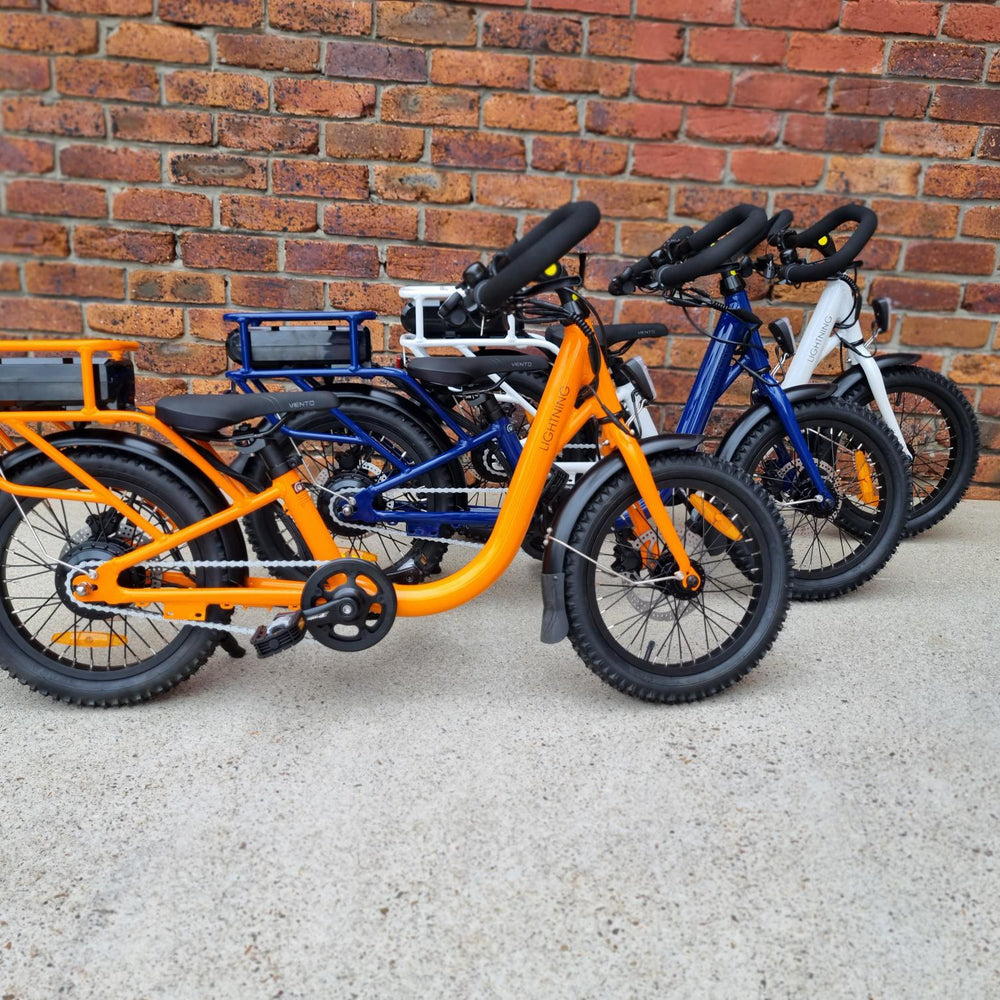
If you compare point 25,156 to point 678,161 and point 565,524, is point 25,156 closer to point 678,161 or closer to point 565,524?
point 678,161

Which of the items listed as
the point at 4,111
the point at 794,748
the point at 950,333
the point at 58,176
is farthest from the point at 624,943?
the point at 4,111

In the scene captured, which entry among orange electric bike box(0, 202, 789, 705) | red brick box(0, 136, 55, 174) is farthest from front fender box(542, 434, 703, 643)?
red brick box(0, 136, 55, 174)

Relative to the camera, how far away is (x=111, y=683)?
5.97 ft

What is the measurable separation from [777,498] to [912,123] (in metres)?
1.53

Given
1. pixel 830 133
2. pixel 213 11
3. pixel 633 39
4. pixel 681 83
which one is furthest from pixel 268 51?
pixel 830 133

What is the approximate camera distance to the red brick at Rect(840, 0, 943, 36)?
9.52 feet

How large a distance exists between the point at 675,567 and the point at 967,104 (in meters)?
2.26

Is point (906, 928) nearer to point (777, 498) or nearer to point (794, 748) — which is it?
point (794, 748)

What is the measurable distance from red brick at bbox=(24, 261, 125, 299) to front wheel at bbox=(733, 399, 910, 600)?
227cm

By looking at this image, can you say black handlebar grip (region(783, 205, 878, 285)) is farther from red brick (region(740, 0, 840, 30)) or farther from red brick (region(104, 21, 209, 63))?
red brick (region(104, 21, 209, 63))

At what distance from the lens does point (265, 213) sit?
9.84 ft

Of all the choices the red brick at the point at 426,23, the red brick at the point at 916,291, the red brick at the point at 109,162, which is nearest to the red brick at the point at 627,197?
the red brick at the point at 426,23

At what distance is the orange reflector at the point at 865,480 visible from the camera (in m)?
2.50

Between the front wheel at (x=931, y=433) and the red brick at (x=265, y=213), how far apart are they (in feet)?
6.42
